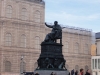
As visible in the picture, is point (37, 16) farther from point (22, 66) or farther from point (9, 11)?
point (22, 66)

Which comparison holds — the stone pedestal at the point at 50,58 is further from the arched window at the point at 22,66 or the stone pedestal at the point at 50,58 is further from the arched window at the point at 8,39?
the arched window at the point at 22,66

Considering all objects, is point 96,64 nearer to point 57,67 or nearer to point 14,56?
point 14,56

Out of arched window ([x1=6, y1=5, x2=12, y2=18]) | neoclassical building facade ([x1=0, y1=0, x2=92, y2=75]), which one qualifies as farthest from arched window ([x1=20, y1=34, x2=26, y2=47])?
arched window ([x1=6, y1=5, x2=12, y2=18])

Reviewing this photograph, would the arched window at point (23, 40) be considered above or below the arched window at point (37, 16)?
below

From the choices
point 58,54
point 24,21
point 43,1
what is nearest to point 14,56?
point 24,21

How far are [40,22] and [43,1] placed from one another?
191 inches

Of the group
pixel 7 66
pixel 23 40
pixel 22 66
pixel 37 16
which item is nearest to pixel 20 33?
pixel 23 40

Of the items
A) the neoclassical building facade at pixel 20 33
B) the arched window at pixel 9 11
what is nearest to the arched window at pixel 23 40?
the neoclassical building facade at pixel 20 33

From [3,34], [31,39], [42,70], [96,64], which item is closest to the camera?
[42,70]

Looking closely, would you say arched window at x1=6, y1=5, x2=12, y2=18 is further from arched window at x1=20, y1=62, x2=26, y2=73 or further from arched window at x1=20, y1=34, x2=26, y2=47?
arched window at x1=20, y1=62, x2=26, y2=73

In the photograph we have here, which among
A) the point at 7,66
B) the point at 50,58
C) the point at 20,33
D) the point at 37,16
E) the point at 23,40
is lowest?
the point at 7,66

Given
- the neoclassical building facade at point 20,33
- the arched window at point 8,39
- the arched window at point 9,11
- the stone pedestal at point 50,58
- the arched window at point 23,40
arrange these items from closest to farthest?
the stone pedestal at point 50,58
the neoclassical building facade at point 20,33
the arched window at point 8,39
the arched window at point 9,11
the arched window at point 23,40

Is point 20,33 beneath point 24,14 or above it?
beneath

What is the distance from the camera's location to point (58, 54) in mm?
25109
